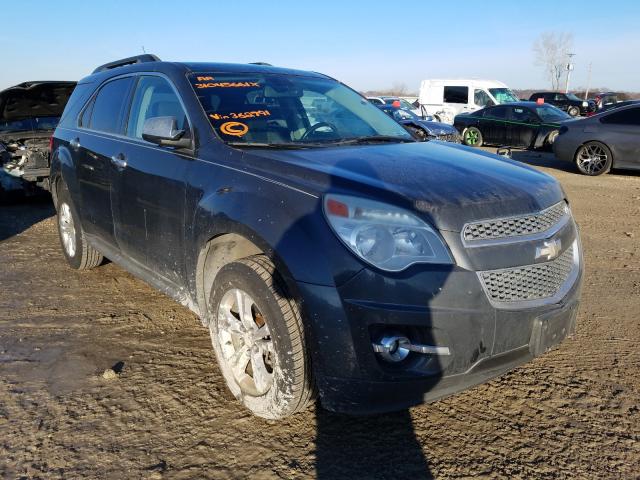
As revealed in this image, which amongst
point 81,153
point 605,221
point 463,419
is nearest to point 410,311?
point 463,419

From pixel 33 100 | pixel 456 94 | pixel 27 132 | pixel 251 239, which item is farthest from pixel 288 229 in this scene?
pixel 456 94

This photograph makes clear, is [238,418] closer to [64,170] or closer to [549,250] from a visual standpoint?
[549,250]

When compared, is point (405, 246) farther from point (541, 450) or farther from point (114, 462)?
point (114, 462)

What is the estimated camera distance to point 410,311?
85.7 inches

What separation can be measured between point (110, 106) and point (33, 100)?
5.11 m

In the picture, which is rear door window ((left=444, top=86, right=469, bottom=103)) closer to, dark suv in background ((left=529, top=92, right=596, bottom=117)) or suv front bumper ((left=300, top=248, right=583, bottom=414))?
dark suv in background ((left=529, top=92, right=596, bottom=117))

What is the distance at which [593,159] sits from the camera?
429 inches

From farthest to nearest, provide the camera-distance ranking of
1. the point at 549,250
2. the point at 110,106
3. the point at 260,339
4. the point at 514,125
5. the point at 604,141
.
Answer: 1. the point at 514,125
2. the point at 604,141
3. the point at 110,106
4. the point at 260,339
5. the point at 549,250

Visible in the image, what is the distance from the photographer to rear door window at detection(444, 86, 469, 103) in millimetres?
21469

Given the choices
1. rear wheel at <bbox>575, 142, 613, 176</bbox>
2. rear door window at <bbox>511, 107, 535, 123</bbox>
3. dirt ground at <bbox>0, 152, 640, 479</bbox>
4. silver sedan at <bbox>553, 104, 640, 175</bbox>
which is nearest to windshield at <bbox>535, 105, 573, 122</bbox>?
rear door window at <bbox>511, 107, 535, 123</bbox>

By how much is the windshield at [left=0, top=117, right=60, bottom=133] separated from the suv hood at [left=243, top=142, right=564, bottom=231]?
22.1 feet

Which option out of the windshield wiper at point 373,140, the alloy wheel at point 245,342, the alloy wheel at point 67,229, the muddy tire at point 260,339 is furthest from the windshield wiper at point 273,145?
the alloy wheel at point 67,229

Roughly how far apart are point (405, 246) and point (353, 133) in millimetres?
1477

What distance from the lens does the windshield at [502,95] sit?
21.2 meters
